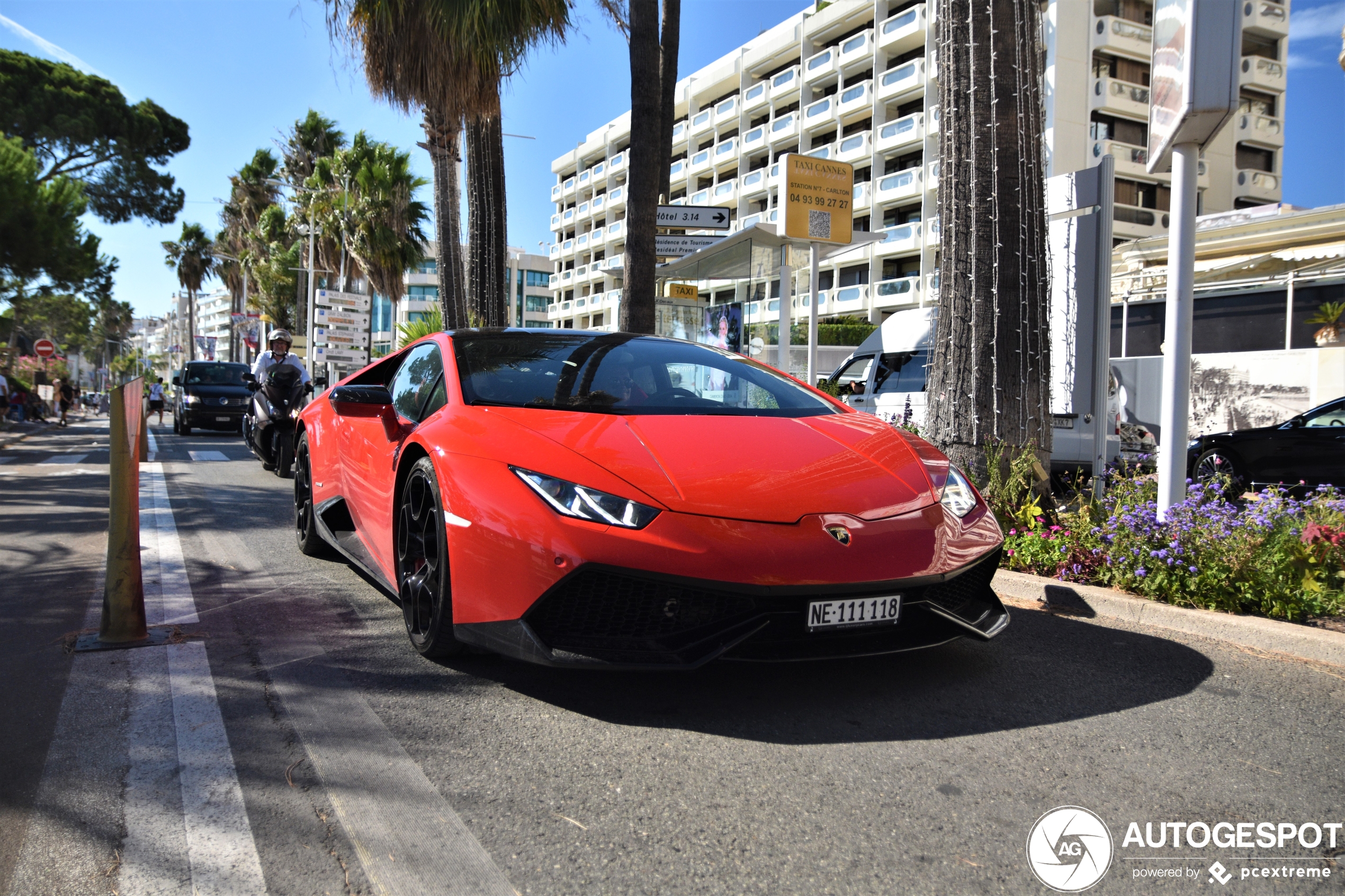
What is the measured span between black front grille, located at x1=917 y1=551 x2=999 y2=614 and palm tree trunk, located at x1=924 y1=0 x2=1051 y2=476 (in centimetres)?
244

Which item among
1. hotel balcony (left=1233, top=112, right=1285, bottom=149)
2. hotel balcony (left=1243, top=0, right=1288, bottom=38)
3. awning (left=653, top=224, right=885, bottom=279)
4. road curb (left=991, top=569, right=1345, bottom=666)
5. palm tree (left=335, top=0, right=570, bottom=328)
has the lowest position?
road curb (left=991, top=569, right=1345, bottom=666)

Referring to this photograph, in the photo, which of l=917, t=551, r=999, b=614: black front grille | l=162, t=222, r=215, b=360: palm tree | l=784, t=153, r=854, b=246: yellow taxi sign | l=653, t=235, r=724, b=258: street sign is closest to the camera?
l=917, t=551, r=999, b=614: black front grille

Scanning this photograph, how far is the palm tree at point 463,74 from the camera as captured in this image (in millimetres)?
11242

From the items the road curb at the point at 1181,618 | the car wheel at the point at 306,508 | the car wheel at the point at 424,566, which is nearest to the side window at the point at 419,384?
the car wheel at the point at 424,566

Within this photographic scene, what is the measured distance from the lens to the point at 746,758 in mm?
2494

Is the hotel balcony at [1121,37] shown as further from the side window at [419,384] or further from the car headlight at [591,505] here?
the car headlight at [591,505]

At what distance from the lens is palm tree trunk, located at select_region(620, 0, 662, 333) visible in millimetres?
9555

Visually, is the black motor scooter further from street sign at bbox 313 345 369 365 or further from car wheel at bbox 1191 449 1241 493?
street sign at bbox 313 345 369 365

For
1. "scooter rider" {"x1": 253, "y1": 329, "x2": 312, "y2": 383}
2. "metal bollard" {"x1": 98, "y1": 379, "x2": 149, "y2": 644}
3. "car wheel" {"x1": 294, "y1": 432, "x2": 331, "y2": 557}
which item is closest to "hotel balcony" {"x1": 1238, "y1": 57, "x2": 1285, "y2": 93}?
"scooter rider" {"x1": 253, "y1": 329, "x2": 312, "y2": 383}

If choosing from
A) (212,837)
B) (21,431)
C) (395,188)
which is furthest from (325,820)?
(395,188)

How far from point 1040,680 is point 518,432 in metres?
2.04

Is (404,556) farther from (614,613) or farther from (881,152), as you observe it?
(881,152)

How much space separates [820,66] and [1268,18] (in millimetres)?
18549

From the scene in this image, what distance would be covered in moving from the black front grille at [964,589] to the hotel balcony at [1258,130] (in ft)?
137
